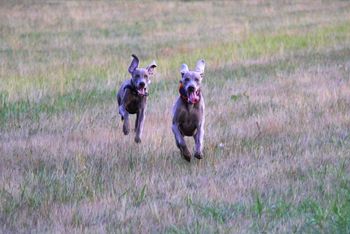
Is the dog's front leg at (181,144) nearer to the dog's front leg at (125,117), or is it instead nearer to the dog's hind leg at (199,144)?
the dog's hind leg at (199,144)

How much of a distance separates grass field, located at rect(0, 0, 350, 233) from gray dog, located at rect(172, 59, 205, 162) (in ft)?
0.71

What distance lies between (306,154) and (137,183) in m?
2.13

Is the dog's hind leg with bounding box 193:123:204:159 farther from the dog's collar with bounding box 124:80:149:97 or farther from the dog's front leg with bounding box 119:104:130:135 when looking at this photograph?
the dog's front leg with bounding box 119:104:130:135

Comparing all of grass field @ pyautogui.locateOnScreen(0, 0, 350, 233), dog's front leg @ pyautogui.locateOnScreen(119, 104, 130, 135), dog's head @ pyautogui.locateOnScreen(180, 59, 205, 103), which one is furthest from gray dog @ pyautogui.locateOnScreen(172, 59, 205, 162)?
dog's front leg @ pyautogui.locateOnScreen(119, 104, 130, 135)

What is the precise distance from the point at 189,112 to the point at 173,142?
1.12 meters

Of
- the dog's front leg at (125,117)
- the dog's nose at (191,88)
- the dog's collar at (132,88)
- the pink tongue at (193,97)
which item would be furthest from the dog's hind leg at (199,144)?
the dog's front leg at (125,117)

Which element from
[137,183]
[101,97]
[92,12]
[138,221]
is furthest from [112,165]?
[92,12]

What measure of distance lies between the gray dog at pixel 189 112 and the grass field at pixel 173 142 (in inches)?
8.5

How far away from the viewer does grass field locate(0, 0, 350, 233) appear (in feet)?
22.2

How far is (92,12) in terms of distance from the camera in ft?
108

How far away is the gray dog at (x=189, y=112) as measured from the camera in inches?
348

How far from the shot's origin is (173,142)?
32.9ft

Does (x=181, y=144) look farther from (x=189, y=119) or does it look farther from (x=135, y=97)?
(x=135, y=97)

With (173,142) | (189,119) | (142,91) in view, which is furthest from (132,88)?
(189,119)
